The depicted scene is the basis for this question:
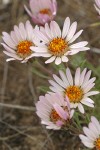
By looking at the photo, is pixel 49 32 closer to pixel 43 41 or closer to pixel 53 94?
pixel 43 41

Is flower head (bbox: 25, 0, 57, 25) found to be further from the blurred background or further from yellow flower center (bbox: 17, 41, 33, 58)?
the blurred background

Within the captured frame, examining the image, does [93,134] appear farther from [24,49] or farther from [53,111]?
[24,49]

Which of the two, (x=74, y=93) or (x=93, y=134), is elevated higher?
(x=74, y=93)

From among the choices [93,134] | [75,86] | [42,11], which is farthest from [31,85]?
[93,134]

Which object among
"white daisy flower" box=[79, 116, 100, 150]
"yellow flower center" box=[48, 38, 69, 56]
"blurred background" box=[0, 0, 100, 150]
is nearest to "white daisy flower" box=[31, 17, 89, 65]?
"yellow flower center" box=[48, 38, 69, 56]

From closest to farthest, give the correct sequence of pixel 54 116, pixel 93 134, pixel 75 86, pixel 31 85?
pixel 93 134
pixel 54 116
pixel 75 86
pixel 31 85

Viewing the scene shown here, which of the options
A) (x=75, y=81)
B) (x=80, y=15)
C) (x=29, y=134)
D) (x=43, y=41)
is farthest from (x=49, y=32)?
(x=80, y=15)

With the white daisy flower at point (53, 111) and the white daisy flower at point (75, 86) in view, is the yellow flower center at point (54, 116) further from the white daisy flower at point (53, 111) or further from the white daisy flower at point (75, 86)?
the white daisy flower at point (75, 86)
